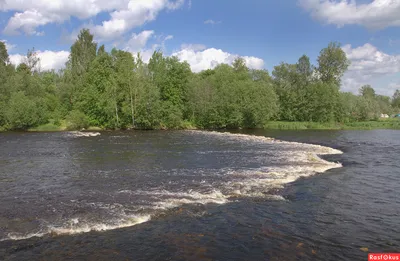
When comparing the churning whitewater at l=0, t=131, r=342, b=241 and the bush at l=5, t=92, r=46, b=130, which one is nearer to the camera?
the churning whitewater at l=0, t=131, r=342, b=241

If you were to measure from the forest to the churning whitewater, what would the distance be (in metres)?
36.0

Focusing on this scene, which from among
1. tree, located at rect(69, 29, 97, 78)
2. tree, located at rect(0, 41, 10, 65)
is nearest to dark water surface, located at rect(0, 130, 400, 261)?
tree, located at rect(69, 29, 97, 78)

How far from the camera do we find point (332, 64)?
3627 inches

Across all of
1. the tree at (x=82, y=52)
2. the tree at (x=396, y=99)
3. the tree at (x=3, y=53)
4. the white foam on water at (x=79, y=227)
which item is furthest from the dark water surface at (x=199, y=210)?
the tree at (x=396, y=99)

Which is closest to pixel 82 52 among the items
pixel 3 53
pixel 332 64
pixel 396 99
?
pixel 3 53

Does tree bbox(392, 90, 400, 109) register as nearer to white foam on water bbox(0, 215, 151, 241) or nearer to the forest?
the forest

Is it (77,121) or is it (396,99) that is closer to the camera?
(77,121)

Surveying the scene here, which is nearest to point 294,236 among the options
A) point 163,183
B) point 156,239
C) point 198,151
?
point 156,239

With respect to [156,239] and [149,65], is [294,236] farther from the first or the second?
[149,65]

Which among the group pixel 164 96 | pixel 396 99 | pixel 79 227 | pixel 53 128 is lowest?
pixel 79 227

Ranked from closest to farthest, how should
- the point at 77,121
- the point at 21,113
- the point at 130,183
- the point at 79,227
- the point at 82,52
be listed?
the point at 79,227 < the point at 130,183 < the point at 21,113 < the point at 77,121 < the point at 82,52

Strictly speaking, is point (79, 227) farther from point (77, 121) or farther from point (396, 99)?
point (396, 99)

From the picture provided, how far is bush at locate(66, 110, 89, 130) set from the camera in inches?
2684

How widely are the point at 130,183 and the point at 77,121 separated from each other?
52.3m
